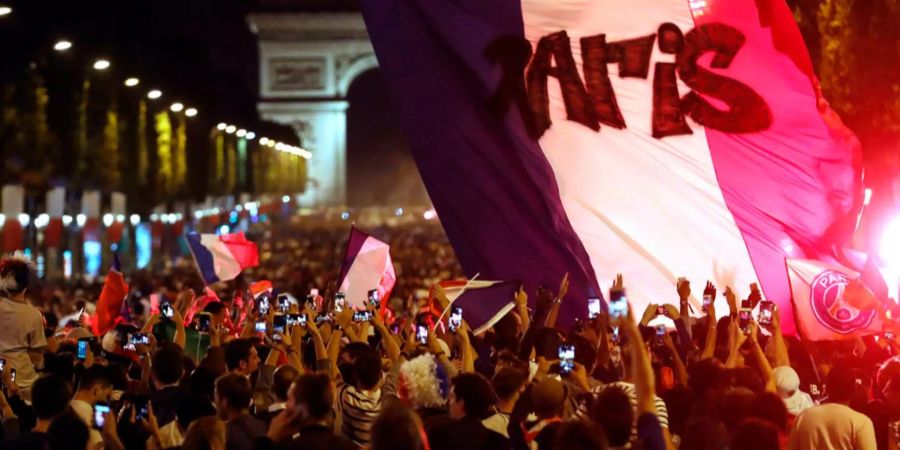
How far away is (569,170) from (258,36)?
79165mm

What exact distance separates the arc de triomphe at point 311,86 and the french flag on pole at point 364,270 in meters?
76.4

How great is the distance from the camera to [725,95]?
36.9 feet

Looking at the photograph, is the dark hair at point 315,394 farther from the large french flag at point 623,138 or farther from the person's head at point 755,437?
the large french flag at point 623,138

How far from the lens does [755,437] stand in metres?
5.84

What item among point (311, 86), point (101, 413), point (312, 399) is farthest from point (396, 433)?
point (311, 86)

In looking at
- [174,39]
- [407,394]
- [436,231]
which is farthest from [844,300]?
[174,39]

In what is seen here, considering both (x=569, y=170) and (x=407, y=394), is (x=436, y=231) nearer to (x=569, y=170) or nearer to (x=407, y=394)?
(x=569, y=170)

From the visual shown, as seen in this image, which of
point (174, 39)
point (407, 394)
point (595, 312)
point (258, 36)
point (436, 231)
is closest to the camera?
point (407, 394)

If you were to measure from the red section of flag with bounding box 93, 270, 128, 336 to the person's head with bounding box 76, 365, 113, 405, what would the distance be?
11.3 ft

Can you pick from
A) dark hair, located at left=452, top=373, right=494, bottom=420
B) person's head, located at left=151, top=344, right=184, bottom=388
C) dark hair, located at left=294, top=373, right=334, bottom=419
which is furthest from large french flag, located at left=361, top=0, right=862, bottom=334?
dark hair, located at left=294, top=373, right=334, bottom=419

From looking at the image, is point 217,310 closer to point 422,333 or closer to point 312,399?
point 422,333

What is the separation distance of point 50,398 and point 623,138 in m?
5.71

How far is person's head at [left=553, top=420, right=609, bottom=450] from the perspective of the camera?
532 centimetres

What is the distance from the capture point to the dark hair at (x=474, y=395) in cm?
647
